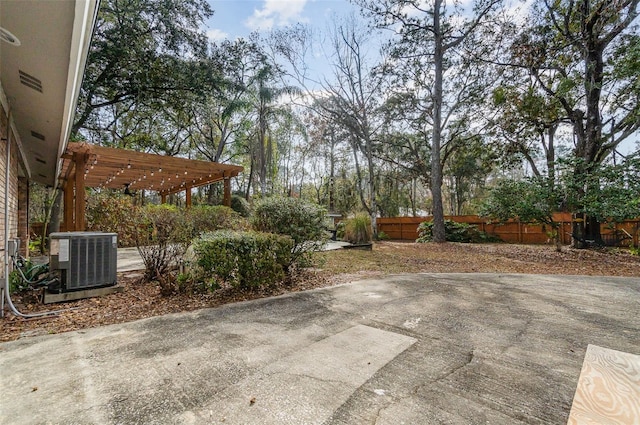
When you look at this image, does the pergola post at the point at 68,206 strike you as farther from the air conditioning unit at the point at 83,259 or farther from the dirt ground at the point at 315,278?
the air conditioning unit at the point at 83,259

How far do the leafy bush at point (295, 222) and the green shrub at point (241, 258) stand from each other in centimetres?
66

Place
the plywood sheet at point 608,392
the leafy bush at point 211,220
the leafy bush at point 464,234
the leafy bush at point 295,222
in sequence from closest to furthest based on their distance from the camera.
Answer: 1. the plywood sheet at point 608,392
2. the leafy bush at point 211,220
3. the leafy bush at point 295,222
4. the leafy bush at point 464,234

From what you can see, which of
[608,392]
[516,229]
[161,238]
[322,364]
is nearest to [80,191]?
[161,238]

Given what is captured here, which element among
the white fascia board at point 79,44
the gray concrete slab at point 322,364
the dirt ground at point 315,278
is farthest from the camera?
the dirt ground at point 315,278

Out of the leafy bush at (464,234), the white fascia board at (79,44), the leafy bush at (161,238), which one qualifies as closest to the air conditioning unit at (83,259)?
the leafy bush at (161,238)

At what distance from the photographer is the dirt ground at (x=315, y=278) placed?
3111mm

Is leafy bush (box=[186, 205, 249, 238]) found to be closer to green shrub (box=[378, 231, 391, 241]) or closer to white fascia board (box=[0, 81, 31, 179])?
white fascia board (box=[0, 81, 31, 179])

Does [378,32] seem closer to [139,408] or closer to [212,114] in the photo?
[212,114]

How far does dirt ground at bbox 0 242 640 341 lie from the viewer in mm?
3111

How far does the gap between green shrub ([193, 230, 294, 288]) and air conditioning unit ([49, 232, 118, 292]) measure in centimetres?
144

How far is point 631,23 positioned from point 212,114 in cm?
1818

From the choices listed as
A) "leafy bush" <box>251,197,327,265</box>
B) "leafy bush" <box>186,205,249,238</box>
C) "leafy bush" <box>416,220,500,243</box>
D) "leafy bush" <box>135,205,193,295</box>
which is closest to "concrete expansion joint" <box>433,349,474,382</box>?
"leafy bush" <box>251,197,327,265</box>

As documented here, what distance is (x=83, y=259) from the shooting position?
152 inches

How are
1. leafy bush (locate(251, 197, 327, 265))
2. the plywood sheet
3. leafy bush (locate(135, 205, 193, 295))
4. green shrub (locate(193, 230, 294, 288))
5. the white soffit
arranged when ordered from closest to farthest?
the plywood sheet
the white soffit
green shrub (locate(193, 230, 294, 288))
leafy bush (locate(135, 205, 193, 295))
leafy bush (locate(251, 197, 327, 265))
